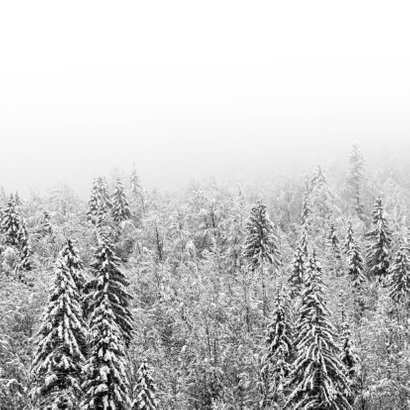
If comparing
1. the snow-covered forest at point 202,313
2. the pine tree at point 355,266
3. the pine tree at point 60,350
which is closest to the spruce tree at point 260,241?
the snow-covered forest at point 202,313

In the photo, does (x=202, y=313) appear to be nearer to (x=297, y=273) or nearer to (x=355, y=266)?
(x=297, y=273)

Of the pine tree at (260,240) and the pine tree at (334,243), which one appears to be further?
the pine tree at (334,243)

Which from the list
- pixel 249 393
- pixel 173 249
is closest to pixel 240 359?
pixel 249 393

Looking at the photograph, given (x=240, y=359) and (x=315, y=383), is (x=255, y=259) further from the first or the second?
(x=315, y=383)

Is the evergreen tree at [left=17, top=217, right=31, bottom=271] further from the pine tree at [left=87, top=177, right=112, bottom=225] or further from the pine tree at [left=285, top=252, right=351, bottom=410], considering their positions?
the pine tree at [left=285, top=252, right=351, bottom=410]

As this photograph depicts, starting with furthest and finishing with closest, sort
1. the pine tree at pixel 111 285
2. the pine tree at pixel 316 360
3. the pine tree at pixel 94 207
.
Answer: the pine tree at pixel 94 207, the pine tree at pixel 111 285, the pine tree at pixel 316 360

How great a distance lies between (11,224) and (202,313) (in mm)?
22873

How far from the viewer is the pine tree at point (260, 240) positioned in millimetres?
43138

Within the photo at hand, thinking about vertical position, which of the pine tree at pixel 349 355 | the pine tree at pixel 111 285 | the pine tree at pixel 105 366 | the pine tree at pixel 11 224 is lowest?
the pine tree at pixel 349 355

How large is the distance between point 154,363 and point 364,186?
4397 centimetres

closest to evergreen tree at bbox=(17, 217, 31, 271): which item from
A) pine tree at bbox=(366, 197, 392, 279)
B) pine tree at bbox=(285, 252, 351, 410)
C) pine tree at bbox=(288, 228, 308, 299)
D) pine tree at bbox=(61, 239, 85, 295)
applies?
pine tree at bbox=(61, 239, 85, 295)

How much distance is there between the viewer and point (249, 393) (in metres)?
35.9

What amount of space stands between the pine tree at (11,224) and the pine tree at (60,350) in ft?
75.0

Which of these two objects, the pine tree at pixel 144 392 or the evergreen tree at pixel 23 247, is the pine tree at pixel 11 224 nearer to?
the evergreen tree at pixel 23 247
